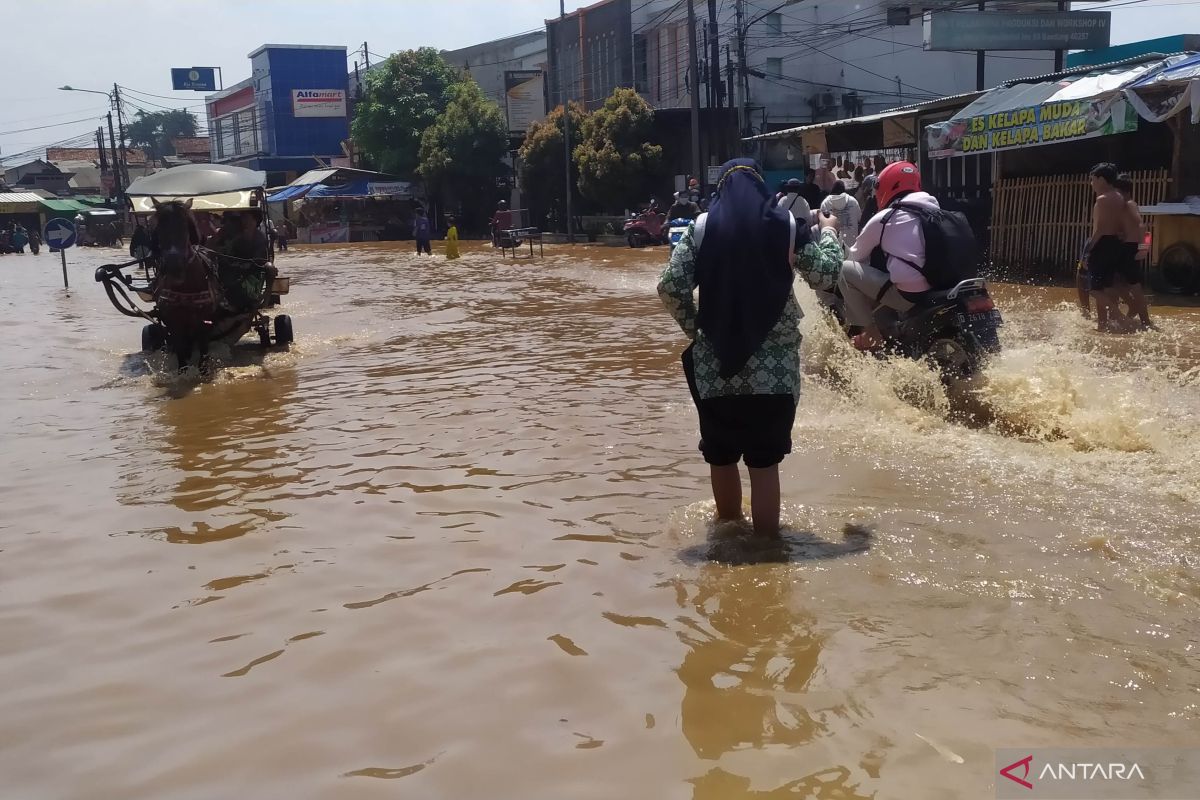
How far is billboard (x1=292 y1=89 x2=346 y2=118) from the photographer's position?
67.7 metres

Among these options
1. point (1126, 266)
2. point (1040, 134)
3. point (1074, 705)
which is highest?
point (1040, 134)

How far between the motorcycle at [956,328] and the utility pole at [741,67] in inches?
1191

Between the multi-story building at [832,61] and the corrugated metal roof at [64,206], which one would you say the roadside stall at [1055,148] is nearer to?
the multi-story building at [832,61]

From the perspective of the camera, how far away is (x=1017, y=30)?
30141 millimetres

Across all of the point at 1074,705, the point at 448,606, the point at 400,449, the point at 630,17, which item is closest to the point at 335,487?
the point at 400,449

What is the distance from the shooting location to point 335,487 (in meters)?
6.23

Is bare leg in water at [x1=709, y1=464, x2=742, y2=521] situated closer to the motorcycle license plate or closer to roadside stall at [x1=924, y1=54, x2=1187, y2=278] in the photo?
the motorcycle license plate

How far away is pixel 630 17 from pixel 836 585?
44.0m

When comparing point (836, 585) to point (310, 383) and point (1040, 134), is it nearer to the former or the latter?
point (310, 383)

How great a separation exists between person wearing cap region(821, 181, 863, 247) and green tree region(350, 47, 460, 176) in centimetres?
4589

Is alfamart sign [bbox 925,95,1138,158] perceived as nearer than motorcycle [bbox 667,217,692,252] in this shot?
No

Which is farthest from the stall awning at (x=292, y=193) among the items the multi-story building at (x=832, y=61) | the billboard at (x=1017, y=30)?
the billboard at (x=1017, y=30)

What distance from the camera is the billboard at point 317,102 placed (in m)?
67.7

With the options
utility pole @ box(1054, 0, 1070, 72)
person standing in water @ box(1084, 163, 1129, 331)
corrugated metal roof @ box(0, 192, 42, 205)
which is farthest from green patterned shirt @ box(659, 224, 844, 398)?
corrugated metal roof @ box(0, 192, 42, 205)
